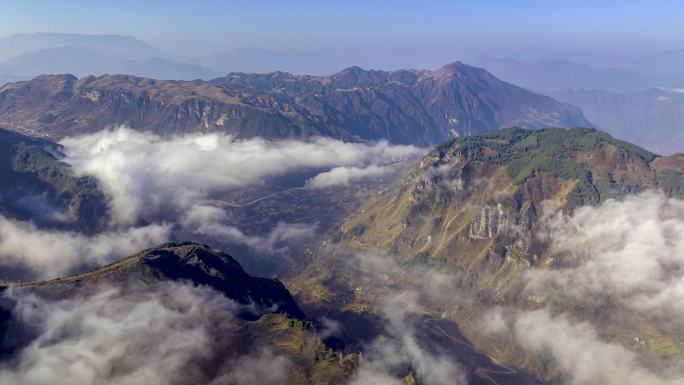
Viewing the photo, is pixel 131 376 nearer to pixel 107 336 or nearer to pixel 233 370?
pixel 107 336

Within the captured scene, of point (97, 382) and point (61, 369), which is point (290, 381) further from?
point (61, 369)

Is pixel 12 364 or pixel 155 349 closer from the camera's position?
pixel 12 364

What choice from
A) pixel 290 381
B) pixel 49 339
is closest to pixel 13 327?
pixel 49 339

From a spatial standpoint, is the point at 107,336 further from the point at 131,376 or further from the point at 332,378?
the point at 332,378

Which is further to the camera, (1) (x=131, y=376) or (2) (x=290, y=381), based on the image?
(2) (x=290, y=381)

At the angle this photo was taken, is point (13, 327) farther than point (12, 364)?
Yes

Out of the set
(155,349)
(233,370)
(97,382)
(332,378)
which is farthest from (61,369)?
(332,378)

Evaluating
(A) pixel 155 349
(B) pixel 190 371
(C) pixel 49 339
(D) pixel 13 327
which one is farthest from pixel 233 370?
(D) pixel 13 327
